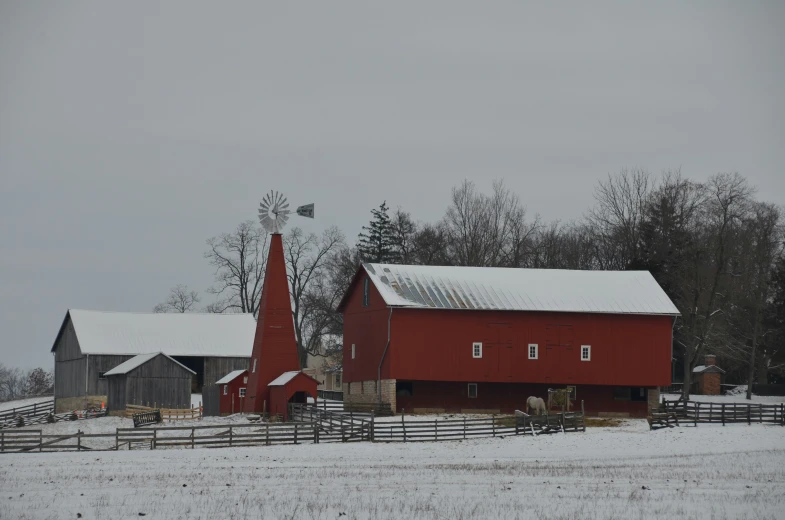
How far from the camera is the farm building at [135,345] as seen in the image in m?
67.6

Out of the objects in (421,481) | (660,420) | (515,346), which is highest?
(515,346)

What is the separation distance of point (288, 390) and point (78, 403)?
21.7 m

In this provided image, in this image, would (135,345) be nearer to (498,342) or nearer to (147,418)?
(147,418)

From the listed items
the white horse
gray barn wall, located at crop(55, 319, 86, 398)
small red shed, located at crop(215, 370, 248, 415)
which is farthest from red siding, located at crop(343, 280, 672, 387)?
gray barn wall, located at crop(55, 319, 86, 398)

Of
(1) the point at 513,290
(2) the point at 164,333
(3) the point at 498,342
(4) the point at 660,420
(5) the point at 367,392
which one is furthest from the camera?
(2) the point at 164,333

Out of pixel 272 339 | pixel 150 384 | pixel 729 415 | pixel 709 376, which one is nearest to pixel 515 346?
pixel 729 415

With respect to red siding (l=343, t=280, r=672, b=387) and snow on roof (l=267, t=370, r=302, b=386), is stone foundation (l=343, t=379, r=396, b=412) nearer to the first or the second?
red siding (l=343, t=280, r=672, b=387)

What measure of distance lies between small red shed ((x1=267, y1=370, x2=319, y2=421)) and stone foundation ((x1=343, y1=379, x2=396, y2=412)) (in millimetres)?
2871

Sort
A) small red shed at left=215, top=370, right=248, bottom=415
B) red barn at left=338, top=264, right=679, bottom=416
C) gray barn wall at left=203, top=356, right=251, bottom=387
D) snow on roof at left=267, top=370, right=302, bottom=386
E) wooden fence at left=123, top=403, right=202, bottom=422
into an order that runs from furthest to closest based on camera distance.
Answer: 1. gray barn wall at left=203, top=356, right=251, bottom=387
2. wooden fence at left=123, top=403, right=202, bottom=422
3. small red shed at left=215, top=370, right=248, bottom=415
4. red barn at left=338, top=264, right=679, bottom=416
5. snow on roof at left=267, top=370, right=302, bottom=386

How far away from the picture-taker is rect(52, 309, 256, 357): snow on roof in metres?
69.0

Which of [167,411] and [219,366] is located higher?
[219,366]

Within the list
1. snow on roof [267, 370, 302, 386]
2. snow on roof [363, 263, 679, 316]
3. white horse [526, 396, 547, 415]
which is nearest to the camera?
white horse [526, 396, 547, 415]

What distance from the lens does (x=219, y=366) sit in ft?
232

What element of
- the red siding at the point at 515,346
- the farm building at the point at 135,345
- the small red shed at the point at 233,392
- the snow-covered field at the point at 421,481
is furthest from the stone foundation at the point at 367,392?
the farm building at the point at 135,345
